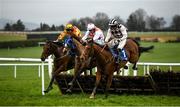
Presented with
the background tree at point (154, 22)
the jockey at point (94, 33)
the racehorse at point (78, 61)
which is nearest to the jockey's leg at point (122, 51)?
the jockey at point (94, 33)

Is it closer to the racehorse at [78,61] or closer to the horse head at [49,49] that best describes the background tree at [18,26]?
the horse head at [49,49]

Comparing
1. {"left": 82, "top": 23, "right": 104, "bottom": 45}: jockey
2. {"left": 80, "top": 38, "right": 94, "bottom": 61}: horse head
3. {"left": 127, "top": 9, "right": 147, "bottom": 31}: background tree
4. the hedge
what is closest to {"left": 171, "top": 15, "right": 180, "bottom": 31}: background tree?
{"left": 127, "top": 9, "right": 147, "bottom": 31}: background tree

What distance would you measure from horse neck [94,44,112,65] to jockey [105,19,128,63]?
0.47m

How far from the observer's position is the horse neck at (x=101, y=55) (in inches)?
366

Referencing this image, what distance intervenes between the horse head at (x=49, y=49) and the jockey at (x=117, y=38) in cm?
124

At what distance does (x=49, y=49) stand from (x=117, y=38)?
1.66 metres

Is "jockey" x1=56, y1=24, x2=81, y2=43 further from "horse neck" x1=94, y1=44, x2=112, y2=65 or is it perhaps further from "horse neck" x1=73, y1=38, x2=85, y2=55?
"horse neck" x1=94, y1=44, x2=112, y2=65

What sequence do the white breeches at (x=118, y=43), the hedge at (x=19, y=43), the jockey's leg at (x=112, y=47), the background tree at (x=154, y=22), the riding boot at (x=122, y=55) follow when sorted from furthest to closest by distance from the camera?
the background tree at (x=154, y=22) → the hedge at (x=19, y=43) → the white breeches at (x=118, y=43) → the riding boot at (x=122, y=55) → the jockey's leg at (x=112, y=47)

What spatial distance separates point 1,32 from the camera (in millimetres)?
38688

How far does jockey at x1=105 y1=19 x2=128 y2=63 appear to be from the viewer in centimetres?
1004

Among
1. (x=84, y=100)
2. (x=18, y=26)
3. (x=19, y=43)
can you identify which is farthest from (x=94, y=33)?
(x=18, y=26)

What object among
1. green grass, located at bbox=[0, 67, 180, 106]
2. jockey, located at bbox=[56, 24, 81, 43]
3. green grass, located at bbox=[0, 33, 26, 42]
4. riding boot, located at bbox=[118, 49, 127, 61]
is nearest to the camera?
green grass, located at bbox=[0, 67, 180, 106]

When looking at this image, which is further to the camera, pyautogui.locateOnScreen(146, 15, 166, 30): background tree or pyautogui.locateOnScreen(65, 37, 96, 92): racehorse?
pyautogui.locateOnScreen(146, 15, 166, 30): background tree

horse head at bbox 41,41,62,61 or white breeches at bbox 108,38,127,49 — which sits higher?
white breeches at bbox 108,38,127,49
